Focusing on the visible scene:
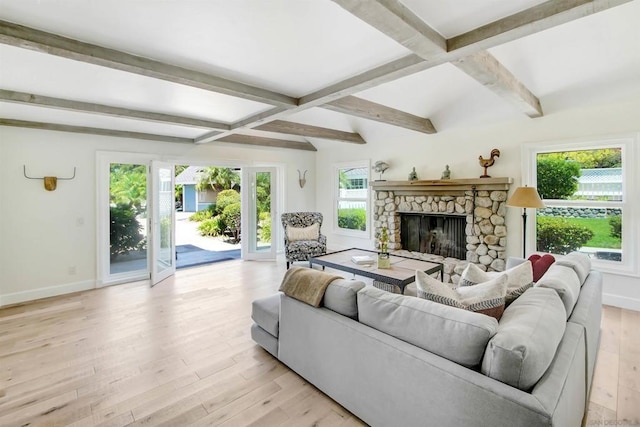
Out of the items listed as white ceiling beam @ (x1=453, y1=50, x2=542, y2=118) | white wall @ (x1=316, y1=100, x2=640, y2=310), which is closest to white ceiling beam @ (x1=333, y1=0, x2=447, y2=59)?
white ceiling beam @ (x1=453, y1=50, x2=542, y2=118)

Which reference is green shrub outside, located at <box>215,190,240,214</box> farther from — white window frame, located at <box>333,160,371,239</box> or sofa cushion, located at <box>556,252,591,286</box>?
sofa cushion, located at <box>556,252,591,286</box>

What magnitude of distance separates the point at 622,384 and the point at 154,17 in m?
3.97

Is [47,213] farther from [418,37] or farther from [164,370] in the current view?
[418,37]

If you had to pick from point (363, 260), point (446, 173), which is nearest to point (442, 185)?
point (446, 173)

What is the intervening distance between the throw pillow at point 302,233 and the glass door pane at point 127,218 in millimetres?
2379

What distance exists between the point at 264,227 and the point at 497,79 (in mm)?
4902

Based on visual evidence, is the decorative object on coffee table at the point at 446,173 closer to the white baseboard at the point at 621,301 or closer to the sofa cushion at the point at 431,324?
the white baseboard at the point at 621,301

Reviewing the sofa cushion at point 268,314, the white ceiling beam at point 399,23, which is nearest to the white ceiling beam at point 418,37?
the white ceiling beam at point 399,23

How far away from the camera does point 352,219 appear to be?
679cm

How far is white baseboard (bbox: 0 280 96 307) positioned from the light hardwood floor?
248 mm

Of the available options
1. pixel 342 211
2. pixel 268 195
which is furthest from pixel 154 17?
pixel 342 211

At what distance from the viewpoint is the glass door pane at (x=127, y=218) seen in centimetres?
488

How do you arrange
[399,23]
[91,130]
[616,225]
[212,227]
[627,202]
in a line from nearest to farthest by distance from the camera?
[399,23], [627,202], [616,225], [91,130], [212,227]

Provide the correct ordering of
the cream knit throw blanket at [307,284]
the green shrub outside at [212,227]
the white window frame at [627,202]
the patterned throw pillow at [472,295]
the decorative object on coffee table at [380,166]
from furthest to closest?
the green shrub outside at [212,227]
the decorative object on coffee table at [380,166]
the white window frame at [627,202]
the cream knit throw blanket at [307,284]
the patterned throw pillow at [472,295]
